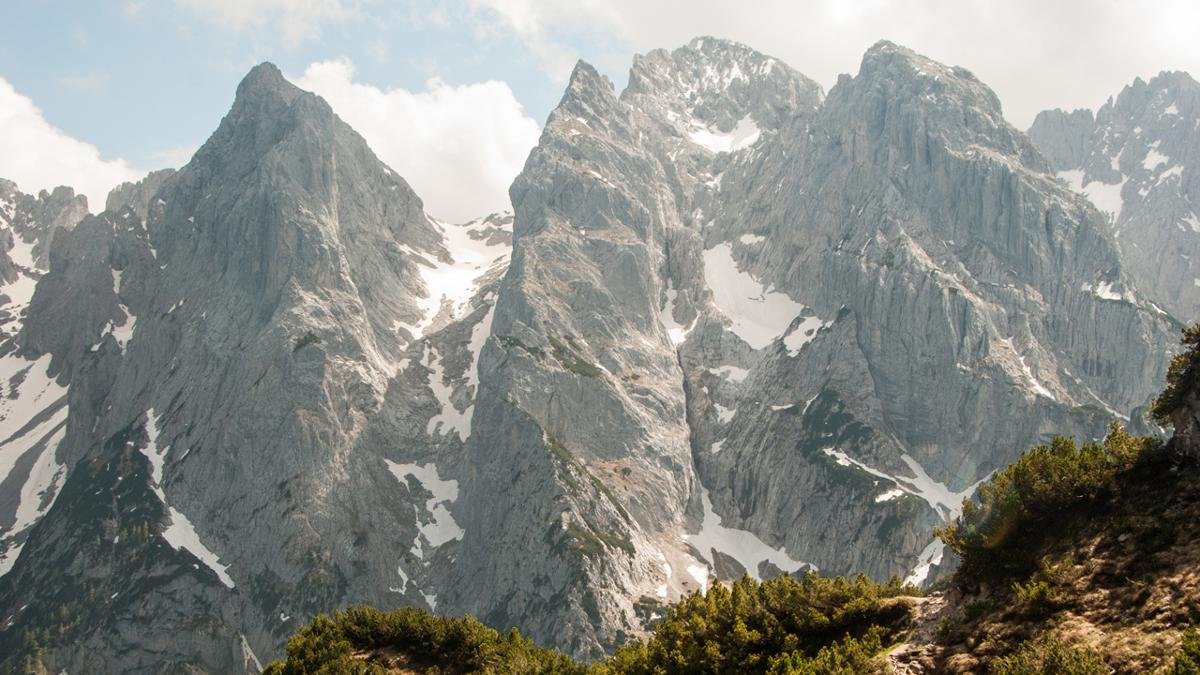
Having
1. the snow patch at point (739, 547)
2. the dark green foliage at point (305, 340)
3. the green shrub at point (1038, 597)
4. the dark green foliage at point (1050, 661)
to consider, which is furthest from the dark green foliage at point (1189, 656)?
the dark green foliage at point (305, 340)

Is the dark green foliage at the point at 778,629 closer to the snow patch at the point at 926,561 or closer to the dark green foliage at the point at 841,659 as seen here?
the dark green foliage at the point at 841,659

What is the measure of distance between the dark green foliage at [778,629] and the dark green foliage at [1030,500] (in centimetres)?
413

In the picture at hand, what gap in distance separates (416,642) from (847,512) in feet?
480

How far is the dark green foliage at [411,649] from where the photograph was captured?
157 feet

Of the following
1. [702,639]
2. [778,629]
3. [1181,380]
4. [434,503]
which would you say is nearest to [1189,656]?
[1181,380]

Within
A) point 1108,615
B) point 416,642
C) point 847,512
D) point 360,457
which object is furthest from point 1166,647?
point 360,457

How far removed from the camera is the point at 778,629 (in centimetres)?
3503

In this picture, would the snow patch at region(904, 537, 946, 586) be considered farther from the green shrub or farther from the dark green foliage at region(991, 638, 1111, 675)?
the dark green foliage at region(991, 638, 1111, 675)

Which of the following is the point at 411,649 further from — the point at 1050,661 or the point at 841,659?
the point at 1050,661

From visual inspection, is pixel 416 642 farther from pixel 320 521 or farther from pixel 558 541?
pixel 320 521

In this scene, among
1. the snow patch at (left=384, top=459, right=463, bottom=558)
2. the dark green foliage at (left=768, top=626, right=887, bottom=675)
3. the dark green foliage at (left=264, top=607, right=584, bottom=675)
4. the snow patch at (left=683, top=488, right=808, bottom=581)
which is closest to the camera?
the dark green foliage at (left=768, top=626, right=887, bottom=675)

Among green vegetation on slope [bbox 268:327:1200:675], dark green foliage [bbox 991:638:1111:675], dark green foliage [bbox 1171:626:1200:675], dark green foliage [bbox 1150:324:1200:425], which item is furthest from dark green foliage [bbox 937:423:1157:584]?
dark green foliage [bbox 1171:626:1200:675]

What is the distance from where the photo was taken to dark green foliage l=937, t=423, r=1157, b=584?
27.5 meters

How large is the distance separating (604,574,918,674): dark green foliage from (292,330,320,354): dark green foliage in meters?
165
